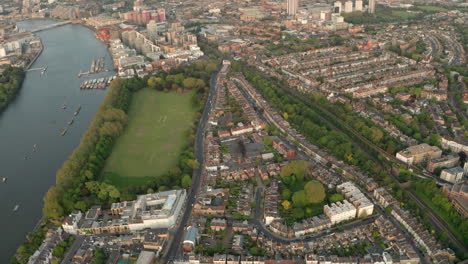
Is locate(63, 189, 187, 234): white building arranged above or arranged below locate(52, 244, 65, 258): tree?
above

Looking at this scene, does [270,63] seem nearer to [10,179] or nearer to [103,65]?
[103,65]

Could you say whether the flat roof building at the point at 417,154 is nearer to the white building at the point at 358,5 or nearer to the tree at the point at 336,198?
the tree at the point at 336,198

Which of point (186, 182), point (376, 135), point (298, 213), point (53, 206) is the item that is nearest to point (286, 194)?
point (298, 213)

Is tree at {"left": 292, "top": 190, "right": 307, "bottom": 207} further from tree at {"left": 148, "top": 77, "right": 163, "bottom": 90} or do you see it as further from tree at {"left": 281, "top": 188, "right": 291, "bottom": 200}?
tree at {"left": 148, "top": 77, "right": 163, "bottom": 90}

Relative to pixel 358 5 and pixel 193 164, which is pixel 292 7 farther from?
pixel 193 164

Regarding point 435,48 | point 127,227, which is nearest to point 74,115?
point 127,227

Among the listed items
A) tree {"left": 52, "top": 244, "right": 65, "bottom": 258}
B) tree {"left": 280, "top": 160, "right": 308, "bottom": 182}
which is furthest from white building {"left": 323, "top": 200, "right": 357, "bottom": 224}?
tree {"left": 52, "top": 244, "right": 65, "bottom": 258}

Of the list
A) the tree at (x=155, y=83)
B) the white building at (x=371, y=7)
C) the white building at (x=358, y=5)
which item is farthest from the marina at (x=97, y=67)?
the white building at (x=371, y=7)
